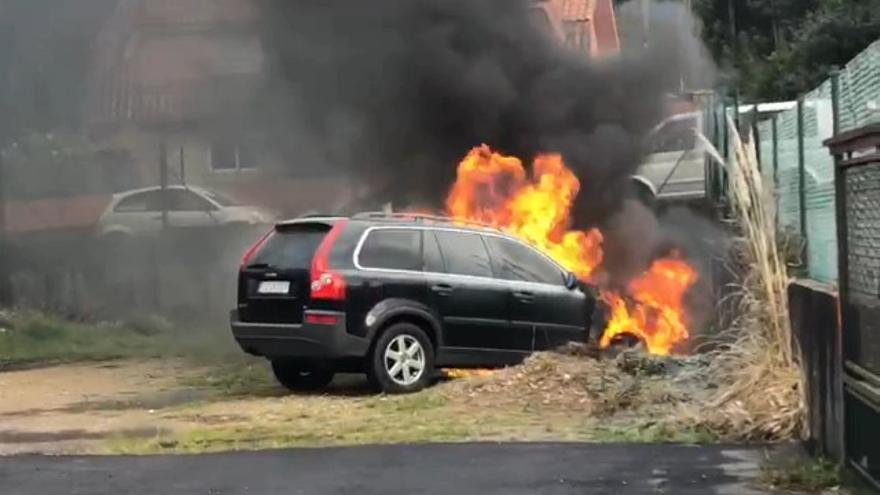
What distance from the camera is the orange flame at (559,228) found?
1508 cm

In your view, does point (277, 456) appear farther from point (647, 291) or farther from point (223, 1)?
point (223, 1)

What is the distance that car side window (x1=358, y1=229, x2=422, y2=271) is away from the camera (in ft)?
40.7

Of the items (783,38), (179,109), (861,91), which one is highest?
(783,38)

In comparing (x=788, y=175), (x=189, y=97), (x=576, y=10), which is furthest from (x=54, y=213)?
(x=788, y=175)

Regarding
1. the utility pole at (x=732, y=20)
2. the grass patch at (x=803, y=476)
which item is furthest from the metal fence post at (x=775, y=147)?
the utility pole at (x=732, y=20)

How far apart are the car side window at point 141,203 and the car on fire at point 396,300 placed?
350 inches

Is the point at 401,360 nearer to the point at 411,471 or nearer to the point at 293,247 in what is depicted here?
the point at 293,247

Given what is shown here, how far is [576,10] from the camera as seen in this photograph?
26000mm

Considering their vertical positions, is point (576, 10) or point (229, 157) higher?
point (576, 10)

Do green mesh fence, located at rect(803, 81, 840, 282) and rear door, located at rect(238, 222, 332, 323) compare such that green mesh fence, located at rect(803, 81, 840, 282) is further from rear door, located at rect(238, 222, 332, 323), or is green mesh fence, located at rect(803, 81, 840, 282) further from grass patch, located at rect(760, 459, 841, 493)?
rear door, located at rect(238, 222, 332, 323)

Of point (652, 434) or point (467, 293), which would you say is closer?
point (652, 434)

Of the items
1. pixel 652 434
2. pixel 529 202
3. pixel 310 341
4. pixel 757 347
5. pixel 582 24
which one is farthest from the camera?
pixel 582 24

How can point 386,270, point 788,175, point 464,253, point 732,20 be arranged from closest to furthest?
point 788,175 < point 386,270 < point 464,253 < point 732,20

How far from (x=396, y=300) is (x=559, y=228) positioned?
16.2ft
